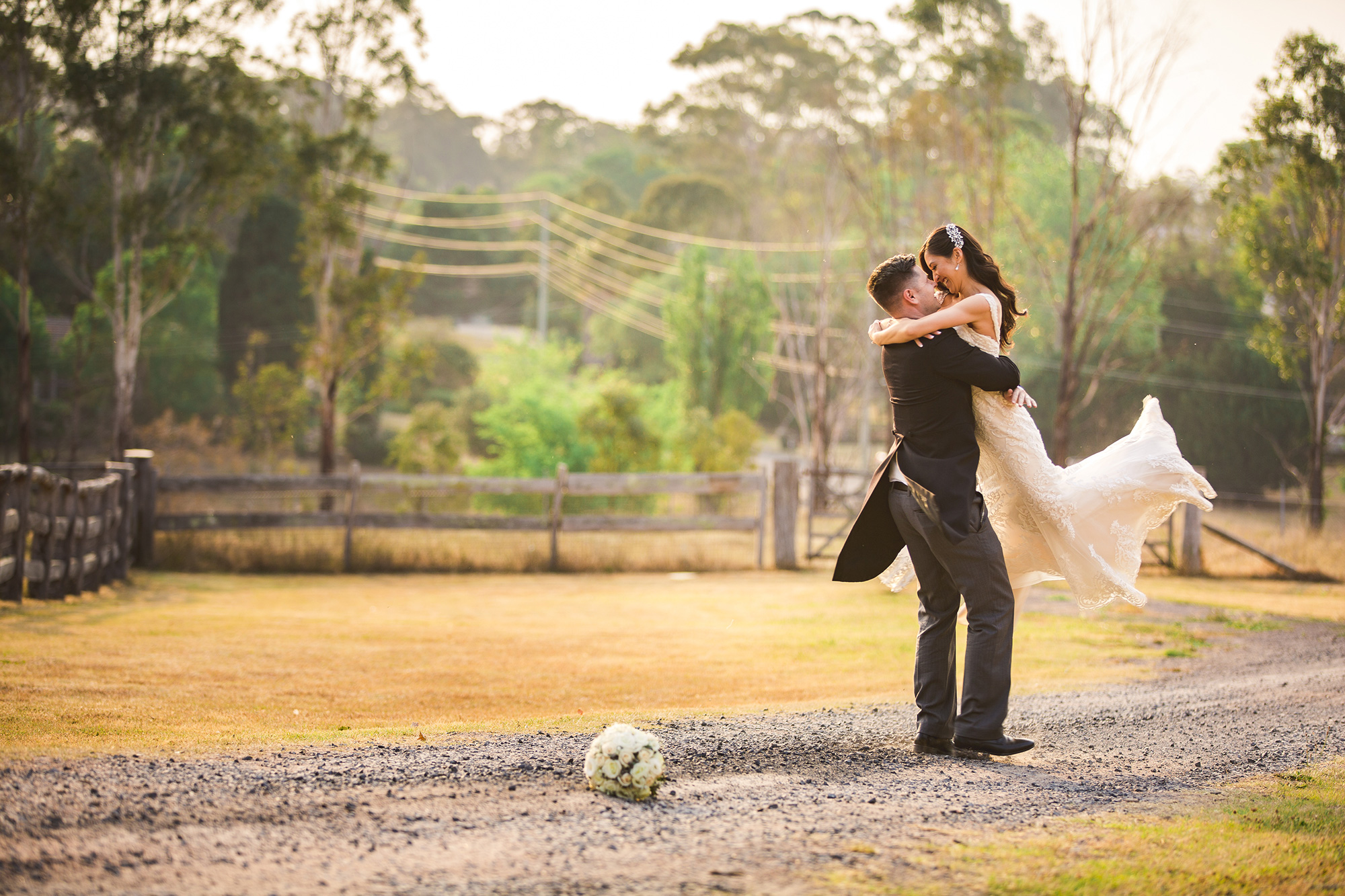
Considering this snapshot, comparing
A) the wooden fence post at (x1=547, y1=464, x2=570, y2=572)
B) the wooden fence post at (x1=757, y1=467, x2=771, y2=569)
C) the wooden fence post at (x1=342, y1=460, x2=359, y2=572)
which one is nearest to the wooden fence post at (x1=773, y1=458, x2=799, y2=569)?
the wooden fence post at (x1=757, y1=467, x2=771, y2=569)

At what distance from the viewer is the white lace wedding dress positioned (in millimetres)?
4930

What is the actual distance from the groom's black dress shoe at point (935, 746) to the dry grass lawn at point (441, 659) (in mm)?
1422

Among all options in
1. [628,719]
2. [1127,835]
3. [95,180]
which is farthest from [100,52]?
[1127,835]

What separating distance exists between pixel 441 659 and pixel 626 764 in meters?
4.66

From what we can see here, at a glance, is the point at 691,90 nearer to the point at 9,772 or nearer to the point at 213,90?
the point at 213,90

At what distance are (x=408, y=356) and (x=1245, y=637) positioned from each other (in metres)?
16.4

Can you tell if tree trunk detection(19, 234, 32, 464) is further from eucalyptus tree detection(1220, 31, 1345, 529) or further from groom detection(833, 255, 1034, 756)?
eucalyptus tree detection(1220, 31, 1345, 529)

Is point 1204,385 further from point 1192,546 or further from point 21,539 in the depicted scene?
point 21,539

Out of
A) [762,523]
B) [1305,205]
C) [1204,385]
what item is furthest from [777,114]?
[762,523]

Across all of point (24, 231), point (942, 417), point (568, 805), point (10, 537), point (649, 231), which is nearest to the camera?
point (568, 805)

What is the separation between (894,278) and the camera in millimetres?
4707

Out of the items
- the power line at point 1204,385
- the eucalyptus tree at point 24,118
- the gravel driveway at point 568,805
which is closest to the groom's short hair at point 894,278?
the gravel driveway at point 568,805

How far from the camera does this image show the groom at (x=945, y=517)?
179 inches

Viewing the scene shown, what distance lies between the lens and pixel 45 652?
6980 mm
